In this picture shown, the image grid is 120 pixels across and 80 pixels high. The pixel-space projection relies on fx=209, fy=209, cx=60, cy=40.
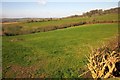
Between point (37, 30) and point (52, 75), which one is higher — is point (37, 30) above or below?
above

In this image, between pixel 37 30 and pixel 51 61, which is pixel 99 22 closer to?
pixel 37 30

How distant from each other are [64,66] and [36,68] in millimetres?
2965

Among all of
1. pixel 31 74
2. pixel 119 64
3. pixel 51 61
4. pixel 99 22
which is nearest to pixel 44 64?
pixel 51 61

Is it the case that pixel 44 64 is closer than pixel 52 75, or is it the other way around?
pixel 52 75

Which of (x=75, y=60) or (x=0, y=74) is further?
(x=75, y=60)

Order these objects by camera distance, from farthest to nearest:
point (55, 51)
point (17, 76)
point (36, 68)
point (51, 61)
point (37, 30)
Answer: point (37, 30) → point (55, 51) → point (51, 61) → point (36, 68) → point (17, 76)

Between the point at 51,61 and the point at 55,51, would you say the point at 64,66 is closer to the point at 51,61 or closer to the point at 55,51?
the point at 51,61

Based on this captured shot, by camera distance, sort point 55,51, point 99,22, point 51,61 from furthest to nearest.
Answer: point 99,22 → point 55,51 → point 51,61

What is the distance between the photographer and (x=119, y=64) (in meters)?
20.8

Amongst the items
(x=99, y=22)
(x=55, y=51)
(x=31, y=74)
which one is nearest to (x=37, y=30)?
(x=99, y=22)

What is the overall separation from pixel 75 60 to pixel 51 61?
2.81 m

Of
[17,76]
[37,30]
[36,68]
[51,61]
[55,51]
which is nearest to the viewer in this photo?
[17,76]

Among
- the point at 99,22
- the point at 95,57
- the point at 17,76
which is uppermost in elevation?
the point at 99,22

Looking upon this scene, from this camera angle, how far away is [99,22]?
66.4m
